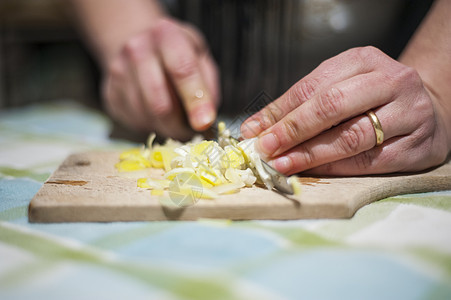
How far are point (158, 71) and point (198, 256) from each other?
2.43 feet

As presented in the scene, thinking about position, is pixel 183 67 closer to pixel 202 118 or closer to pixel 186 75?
pixel 186 75

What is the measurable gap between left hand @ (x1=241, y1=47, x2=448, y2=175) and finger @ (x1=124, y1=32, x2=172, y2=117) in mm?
451

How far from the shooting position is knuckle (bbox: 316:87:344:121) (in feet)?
2.05

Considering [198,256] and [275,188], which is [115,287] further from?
[275,188]

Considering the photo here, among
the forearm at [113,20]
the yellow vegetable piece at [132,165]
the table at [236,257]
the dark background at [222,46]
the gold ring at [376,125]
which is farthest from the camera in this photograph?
the forearm at [113,20]

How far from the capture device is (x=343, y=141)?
2.17ft

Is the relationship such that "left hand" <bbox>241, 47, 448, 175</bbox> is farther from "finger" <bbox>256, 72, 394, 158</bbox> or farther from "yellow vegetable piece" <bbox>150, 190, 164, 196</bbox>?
"yellow vegetable piece" <bbox>150, 190, 164, 196</bbox>

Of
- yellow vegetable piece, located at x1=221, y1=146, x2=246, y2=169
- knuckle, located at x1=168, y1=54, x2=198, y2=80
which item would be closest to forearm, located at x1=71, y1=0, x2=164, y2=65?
knuckle, located at x1=168, y1=54, x2=198, y2=80

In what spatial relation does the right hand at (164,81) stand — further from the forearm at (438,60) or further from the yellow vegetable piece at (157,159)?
the forearm at (438,60)

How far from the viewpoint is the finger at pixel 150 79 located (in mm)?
1075

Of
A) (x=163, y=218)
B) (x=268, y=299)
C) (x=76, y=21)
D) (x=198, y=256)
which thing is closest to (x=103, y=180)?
(x=163, y=218)

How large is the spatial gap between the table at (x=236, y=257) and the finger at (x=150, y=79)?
53 cm

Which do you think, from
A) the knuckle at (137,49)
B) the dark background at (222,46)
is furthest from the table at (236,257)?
the knuckle at (137,49)

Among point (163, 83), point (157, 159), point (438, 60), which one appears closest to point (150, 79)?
point (163, 83)
